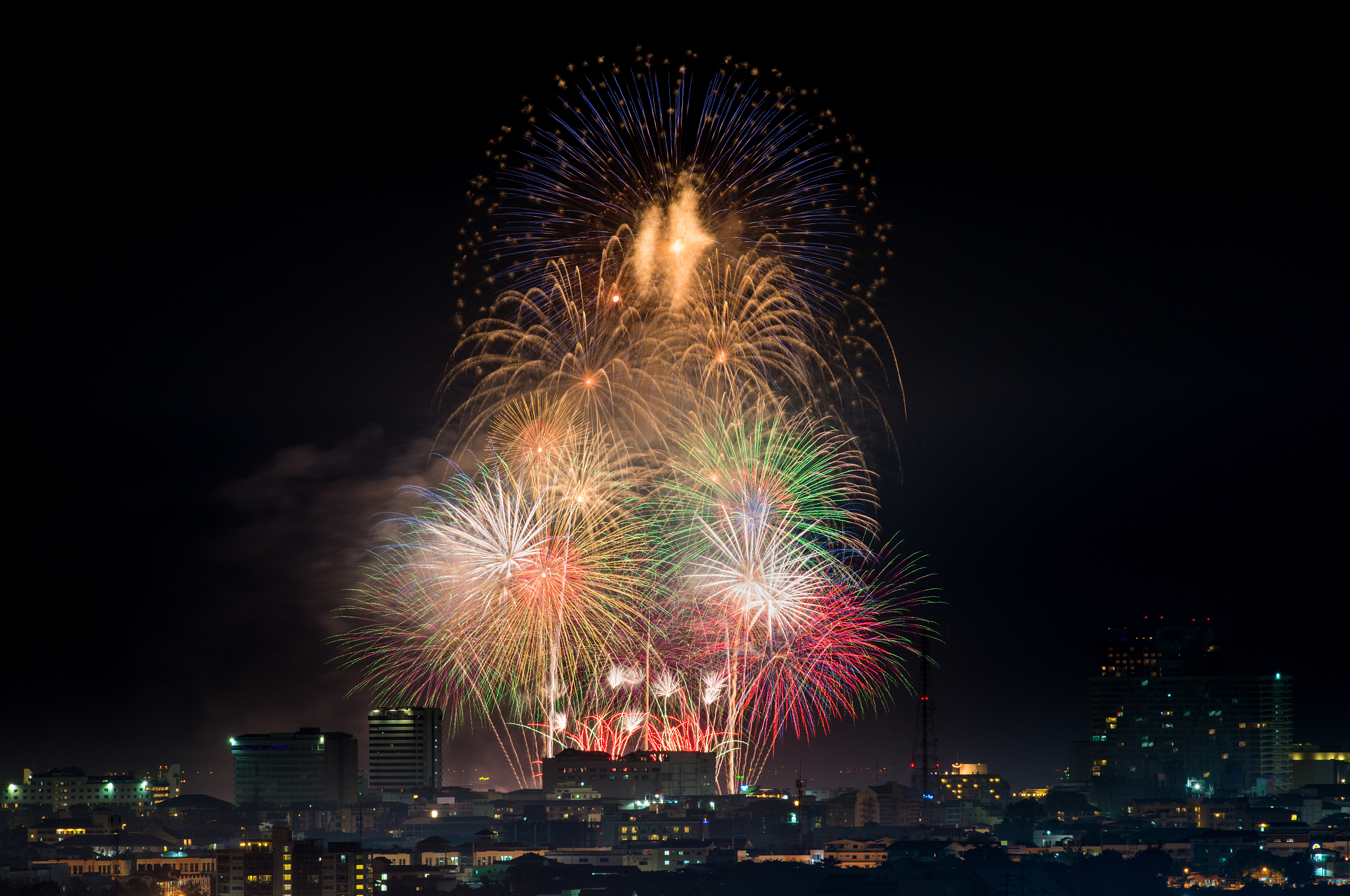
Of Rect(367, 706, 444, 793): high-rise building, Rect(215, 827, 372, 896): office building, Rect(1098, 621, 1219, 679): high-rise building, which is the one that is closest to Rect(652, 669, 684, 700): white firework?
Rect(215, 827, 372, 896): office building

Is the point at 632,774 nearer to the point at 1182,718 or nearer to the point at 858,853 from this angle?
the point at 858,853

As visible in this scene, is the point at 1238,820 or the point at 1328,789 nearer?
the point at 1238,820

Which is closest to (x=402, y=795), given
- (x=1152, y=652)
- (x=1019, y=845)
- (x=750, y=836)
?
(x=750, y=836)

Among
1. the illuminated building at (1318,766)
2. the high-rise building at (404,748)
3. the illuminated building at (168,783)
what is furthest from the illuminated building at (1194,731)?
the illuminated building at (168,783)

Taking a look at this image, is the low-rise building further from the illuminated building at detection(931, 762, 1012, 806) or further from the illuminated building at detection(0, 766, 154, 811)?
the illuminated building at detection(0, 766, 154, 811)

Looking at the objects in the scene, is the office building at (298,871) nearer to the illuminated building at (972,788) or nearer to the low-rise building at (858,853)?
the low-rise building at (858,853)

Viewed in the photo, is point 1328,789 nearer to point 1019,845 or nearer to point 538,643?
point 1019,845
